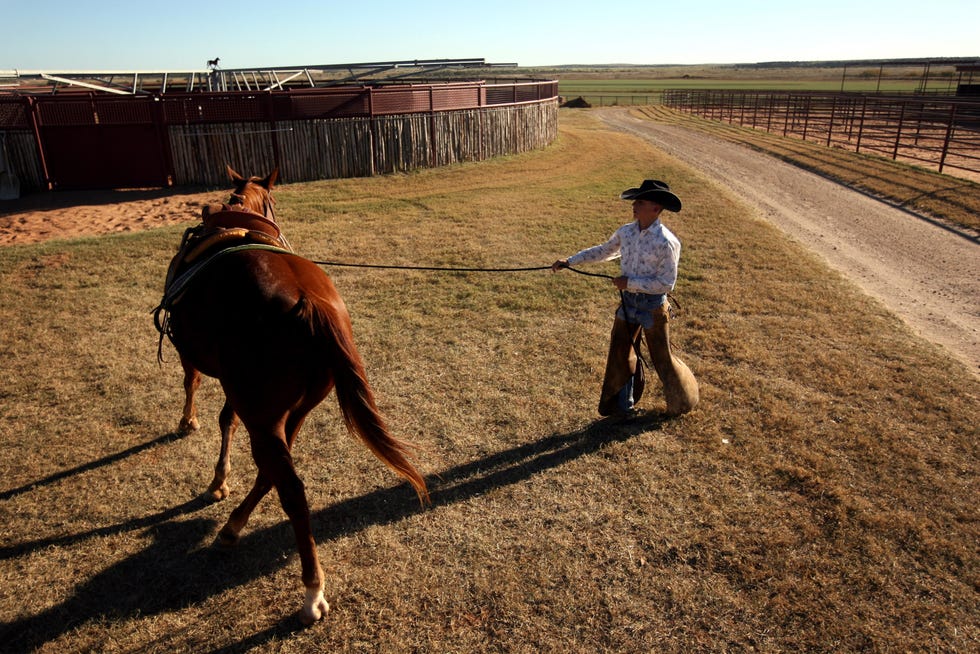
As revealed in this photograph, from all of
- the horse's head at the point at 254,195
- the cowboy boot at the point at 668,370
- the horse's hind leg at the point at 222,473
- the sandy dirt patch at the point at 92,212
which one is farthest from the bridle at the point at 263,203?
the sandy dirt patch at the point at 92,212

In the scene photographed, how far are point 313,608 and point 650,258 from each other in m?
3.08

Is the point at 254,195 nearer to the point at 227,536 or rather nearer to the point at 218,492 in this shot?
the point at 218,492

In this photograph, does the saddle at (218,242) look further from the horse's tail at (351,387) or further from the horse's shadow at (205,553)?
the horse's shadow at (205,553)

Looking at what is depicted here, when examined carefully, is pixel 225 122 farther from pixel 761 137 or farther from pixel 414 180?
pixel 761 137

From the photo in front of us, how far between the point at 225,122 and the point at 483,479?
12.1 meters

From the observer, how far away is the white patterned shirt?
14.6 ft

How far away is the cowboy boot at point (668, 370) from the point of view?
15.5 feet

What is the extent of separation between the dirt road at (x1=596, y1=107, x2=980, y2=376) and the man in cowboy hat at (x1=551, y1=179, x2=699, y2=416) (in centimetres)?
325

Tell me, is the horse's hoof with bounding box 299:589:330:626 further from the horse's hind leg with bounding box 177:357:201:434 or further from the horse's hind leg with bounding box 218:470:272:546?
the horse's hind leg with bounding box 177:357:201:434

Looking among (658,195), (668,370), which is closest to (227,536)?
(668,370)

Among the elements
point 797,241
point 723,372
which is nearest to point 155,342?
point 723,372

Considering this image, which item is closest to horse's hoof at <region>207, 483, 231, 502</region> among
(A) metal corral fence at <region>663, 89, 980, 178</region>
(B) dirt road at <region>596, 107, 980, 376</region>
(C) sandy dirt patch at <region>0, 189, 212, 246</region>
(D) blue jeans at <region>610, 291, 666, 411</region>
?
(D) blue jeans at <region>610, 291, 666, 411</region>

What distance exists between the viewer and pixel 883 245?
413 inches

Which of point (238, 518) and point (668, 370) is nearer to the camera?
point (238, 518)
